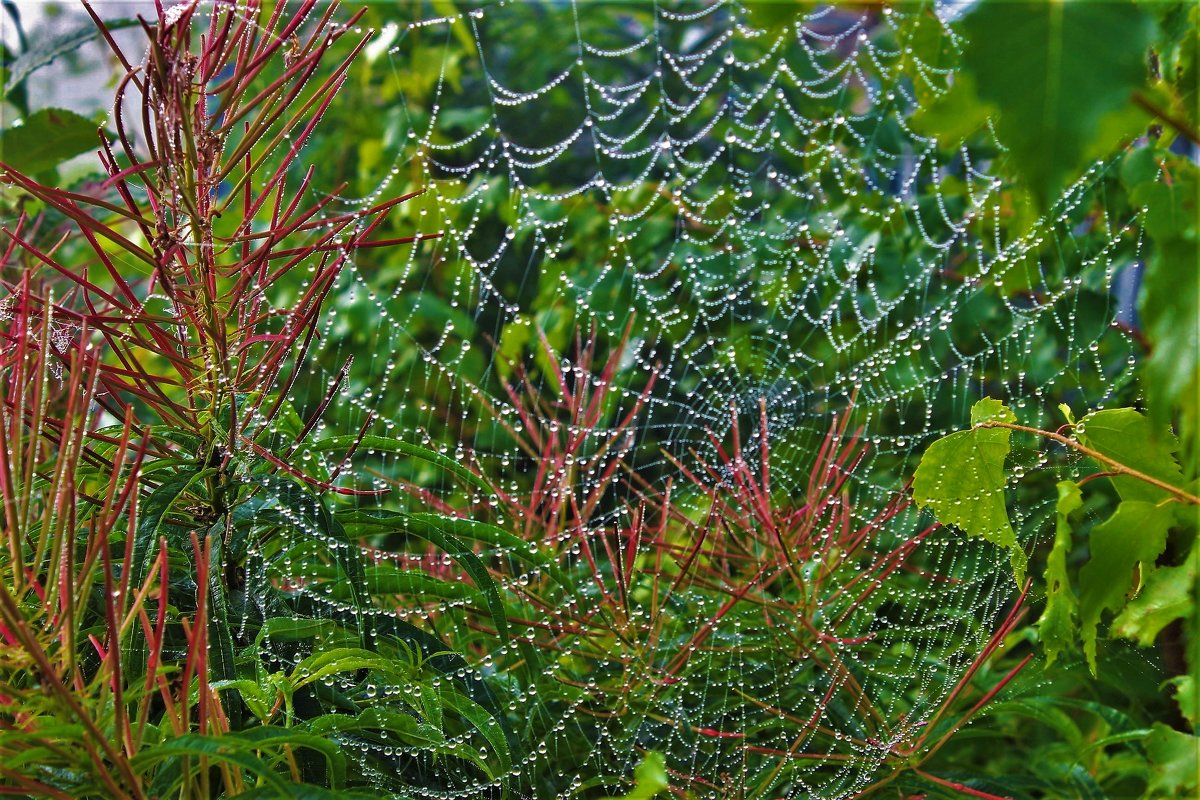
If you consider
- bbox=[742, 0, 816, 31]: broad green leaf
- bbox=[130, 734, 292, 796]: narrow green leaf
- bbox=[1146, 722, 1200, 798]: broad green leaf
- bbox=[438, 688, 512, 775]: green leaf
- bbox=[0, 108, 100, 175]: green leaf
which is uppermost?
bbox=[0, 108, 100, 175]: green leaf

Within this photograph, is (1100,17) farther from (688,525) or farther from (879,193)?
(879,193)

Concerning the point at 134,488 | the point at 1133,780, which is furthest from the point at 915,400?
the point at 134,488

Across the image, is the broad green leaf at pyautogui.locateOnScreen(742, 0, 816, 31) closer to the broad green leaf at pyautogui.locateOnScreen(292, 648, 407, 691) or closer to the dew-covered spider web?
the dew-covered spider web

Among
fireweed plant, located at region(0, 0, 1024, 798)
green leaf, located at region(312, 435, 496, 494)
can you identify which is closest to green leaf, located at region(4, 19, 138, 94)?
fireweed plant, located at region(0, 0, 1024, 798)

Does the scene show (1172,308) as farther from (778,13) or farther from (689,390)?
(689,390)

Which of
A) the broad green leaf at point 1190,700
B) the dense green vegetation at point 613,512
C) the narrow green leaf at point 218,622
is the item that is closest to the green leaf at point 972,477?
the dense green vegetation at point 613,512
